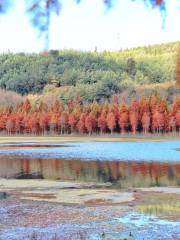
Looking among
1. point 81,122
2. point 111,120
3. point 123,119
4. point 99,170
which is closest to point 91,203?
point 99,170

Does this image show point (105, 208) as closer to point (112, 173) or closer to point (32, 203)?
point (32, 203)

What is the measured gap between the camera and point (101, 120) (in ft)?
503

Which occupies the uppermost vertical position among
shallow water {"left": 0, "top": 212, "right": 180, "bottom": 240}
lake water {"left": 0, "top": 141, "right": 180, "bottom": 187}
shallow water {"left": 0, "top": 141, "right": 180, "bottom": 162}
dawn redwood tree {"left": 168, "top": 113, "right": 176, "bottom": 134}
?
dawn redwood tree {"left": 168, "top": 113, "right": 176, "bottom": 134}

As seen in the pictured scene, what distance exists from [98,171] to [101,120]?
105923 mm

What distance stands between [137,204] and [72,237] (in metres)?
9.10

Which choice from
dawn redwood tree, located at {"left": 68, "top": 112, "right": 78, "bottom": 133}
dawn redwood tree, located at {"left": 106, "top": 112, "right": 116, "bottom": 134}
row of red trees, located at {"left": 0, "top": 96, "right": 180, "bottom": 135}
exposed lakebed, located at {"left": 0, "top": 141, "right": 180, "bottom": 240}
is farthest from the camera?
dawn redwood tree, located at {"left": 68, "top": 112, "right": 78, "bottom": 133}

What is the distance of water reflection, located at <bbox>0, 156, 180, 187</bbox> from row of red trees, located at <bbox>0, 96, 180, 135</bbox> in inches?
3594

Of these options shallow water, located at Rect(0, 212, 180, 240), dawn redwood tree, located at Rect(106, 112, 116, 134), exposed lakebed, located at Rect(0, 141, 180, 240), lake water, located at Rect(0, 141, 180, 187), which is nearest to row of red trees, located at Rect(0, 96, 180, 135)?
dawn redwood tree, located at Rect(106, 112, 116, 134)

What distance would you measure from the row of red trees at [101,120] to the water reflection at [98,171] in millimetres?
91283

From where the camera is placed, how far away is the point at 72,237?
1927 centimetres

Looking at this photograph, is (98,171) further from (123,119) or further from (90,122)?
(90,122)

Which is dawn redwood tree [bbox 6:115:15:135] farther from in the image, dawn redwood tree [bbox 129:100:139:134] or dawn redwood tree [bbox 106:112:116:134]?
dawn redwood tree [bbox 129:100:139:134]

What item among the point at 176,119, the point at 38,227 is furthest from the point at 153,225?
the point at 176,119

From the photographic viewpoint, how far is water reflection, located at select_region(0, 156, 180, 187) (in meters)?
40.5
